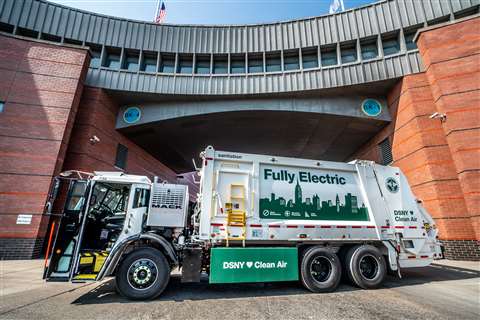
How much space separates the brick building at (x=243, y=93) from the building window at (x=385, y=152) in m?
0.14

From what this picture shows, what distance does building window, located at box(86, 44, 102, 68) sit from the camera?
48.3 feet

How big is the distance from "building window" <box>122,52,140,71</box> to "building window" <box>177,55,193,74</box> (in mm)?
3049

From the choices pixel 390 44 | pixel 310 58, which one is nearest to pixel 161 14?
pixel 310 58

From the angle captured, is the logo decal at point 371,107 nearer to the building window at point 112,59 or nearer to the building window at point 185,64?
the building window at point 185,64

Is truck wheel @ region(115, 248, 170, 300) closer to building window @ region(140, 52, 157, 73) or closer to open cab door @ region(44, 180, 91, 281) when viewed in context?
open cab door @ region(44, 180, 91, 281)

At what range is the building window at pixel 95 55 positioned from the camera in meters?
14.7

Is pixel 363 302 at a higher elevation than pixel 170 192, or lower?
lower

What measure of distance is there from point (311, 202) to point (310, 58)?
13.0 meters

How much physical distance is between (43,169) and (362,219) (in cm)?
1433

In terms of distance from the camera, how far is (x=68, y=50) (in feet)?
41.8

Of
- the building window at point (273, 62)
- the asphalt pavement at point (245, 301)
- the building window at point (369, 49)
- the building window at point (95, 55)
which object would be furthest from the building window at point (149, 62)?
the building window at point (369, 49)

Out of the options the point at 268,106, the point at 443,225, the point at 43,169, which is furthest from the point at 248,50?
the point at 443,225

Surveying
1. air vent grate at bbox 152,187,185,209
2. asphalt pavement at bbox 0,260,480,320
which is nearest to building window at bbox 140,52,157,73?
air vent grate at bbox 152,187,185,209

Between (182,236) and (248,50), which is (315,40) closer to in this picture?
(248,50)
